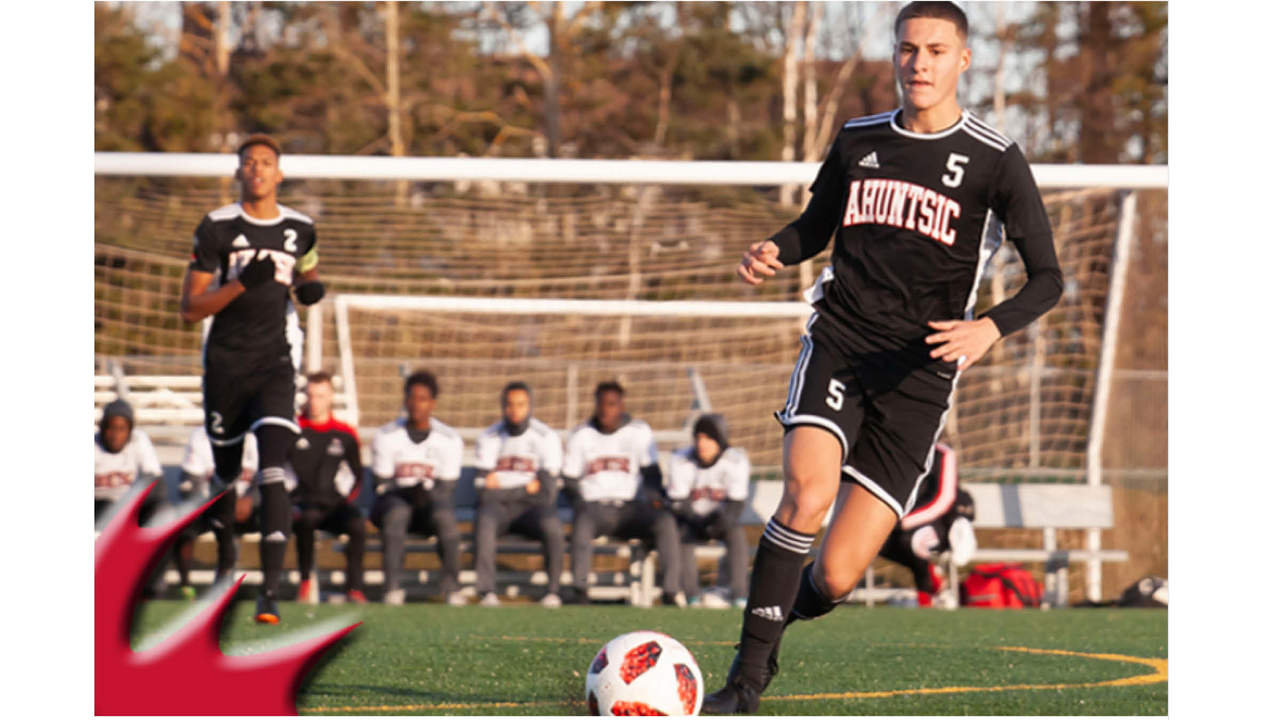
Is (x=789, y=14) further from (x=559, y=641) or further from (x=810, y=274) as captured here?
(x=559, y=641)

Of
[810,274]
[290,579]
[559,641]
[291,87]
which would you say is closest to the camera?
[559,641]

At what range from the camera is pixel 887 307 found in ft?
14.4

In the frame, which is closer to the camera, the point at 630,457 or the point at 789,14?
the point at 630,457

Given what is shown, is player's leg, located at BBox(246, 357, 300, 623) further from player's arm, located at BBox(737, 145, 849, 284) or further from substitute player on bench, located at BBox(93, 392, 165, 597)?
substitute player on bench, located at BBox(93, 392, 165, 597)

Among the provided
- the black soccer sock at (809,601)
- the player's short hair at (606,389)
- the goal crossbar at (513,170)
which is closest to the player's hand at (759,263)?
the black soccer sock at (809,601)

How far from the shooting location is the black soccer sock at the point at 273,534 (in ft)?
23.3

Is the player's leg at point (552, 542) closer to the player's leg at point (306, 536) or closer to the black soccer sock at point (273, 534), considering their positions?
the player's leg at point (306, 536)

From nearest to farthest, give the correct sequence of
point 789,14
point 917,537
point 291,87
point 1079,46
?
point 917,537 → point 291,87 → point 789,14 → point 1079,46

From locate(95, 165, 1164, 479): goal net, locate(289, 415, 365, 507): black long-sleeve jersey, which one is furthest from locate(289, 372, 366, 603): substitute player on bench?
locate(95, 165, 1164, 479): goal net

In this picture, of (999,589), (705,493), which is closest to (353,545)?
(705,493)

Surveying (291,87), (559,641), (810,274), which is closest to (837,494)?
(559,641)

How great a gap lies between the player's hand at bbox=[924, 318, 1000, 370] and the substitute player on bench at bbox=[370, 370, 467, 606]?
683cm

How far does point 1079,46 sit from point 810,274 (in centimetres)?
2016

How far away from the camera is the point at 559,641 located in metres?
6.63
